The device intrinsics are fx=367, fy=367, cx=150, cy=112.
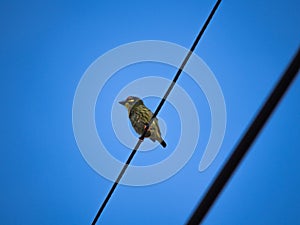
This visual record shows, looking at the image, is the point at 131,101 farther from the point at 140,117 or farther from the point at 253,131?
the point at 253,131

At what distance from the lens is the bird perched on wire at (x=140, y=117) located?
2.20m

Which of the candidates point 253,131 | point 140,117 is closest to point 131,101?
point 140,117

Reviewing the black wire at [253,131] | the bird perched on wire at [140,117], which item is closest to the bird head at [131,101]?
the bird perched on wire at [140,117]

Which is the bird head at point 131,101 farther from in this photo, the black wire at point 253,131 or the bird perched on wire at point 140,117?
the black wire at point 253,131

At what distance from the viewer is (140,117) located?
2.30m

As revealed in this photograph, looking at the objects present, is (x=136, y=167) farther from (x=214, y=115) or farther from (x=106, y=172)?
(x=214, y=115)

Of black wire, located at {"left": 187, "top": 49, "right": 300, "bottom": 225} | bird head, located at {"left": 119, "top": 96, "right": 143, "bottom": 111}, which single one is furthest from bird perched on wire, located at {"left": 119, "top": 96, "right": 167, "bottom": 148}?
black wire, located at {"left": 187, "top": 49, "right": 300, "bottom": 225}

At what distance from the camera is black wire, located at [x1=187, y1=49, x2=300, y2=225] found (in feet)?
0.93

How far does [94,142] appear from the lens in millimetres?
1821

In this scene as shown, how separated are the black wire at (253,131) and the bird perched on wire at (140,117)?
6.11ft

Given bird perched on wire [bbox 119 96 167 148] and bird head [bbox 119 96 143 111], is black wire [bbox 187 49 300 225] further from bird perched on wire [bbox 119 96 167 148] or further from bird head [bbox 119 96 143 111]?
bird head [bbox 119 96 143 111]

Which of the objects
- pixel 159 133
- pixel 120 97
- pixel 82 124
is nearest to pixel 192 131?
pixel 159 133

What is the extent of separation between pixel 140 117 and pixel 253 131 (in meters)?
2.02

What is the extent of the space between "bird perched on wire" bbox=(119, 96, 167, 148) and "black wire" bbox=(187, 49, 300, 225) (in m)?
1.86
